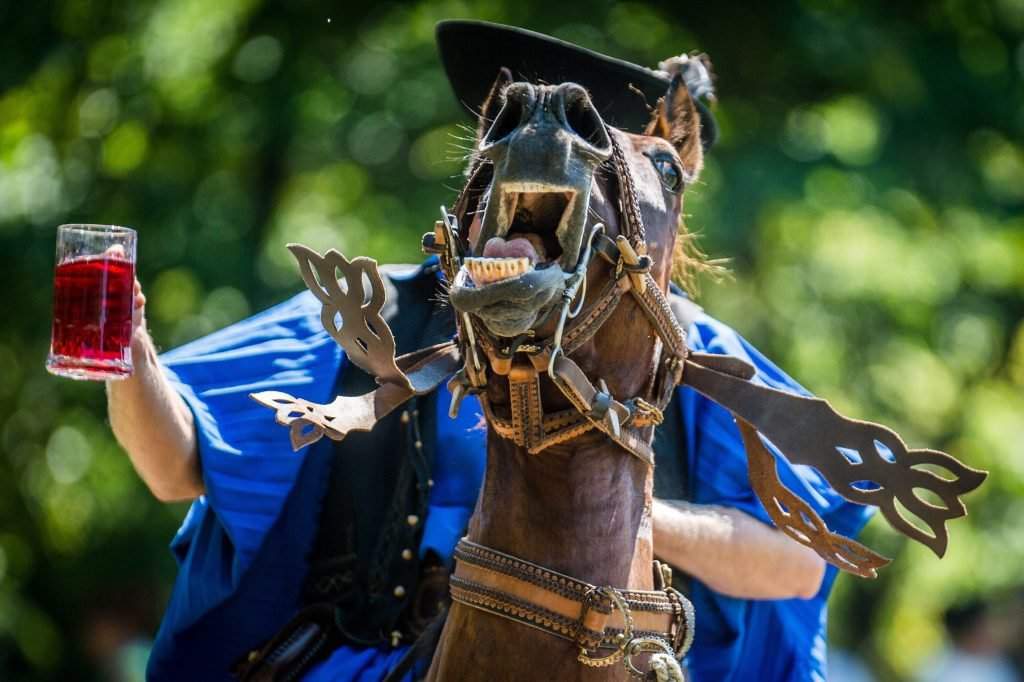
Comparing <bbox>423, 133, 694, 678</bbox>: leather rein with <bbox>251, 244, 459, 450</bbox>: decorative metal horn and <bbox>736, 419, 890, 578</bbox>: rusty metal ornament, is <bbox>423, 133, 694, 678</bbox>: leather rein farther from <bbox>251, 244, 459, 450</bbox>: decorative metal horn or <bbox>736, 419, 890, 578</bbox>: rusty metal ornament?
<bbox>736, 419, 890, 578</bbox>: rusty metal ornament

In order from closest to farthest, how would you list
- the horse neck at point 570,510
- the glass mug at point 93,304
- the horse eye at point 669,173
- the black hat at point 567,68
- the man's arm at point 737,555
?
1. the horse neck at point 570,510
2. the horse eye at point 669,173
3. the glass mug at point 93,304
4. the man's arm at point 737,555
5. the black hat at point 567,68

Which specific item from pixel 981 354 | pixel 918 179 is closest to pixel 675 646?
pixel 918 179

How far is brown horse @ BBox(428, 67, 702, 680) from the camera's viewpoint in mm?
2457

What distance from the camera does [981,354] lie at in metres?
9.09

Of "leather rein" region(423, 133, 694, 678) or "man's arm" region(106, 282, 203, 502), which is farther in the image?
"man's arm" region(106, 282, 203, 502)

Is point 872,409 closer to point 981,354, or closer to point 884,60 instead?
point 981,354

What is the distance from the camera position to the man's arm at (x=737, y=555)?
3379 mm

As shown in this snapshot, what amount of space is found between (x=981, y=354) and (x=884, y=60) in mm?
1852

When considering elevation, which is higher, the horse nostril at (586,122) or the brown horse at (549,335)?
the horse nostril at (586,122)

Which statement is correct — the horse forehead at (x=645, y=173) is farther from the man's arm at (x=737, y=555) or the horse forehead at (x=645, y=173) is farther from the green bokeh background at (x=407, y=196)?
the green bokeh background at (x=407, y=196)

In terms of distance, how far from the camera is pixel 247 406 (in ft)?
12.2

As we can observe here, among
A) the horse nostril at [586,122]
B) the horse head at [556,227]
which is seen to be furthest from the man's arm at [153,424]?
the horse nostril at [586,122]

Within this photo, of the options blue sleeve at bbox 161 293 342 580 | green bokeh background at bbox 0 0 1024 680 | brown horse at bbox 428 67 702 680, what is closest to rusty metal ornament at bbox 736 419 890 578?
brown horse at bbox 428 67 702 680

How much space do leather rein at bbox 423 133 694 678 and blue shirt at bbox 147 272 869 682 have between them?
2.82 ft
